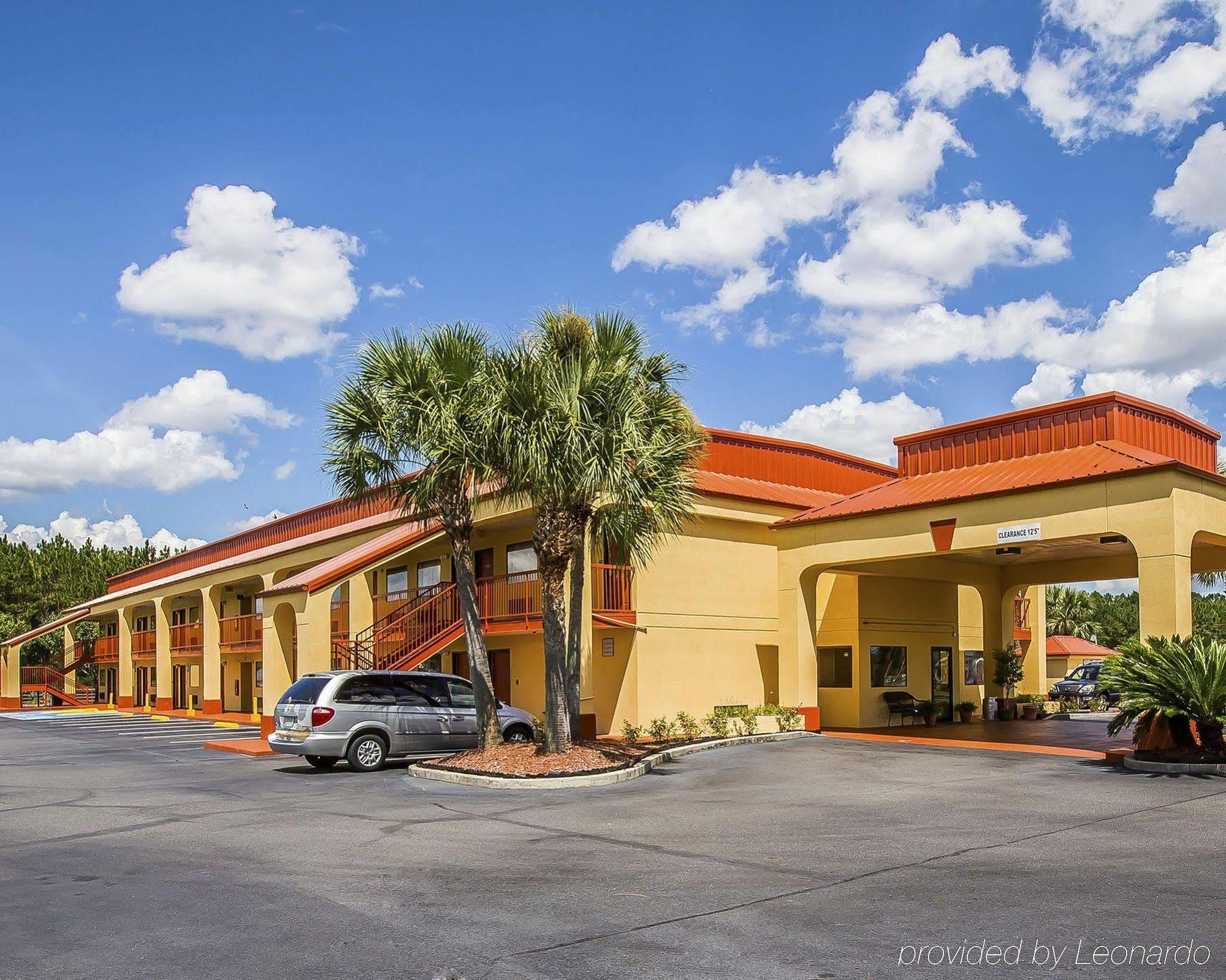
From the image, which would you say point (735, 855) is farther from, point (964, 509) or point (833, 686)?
point (833, 686)

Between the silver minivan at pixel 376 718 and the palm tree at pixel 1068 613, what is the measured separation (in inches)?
1948

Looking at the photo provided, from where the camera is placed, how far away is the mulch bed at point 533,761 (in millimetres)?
17734

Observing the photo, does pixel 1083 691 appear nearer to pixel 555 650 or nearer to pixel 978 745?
pixel 978 745

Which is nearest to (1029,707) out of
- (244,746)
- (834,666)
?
(834,666)

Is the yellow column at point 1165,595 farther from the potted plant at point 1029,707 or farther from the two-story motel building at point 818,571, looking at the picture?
the potted plant at point 1029,707

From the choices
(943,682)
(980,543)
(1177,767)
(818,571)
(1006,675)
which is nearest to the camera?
(1177,767)

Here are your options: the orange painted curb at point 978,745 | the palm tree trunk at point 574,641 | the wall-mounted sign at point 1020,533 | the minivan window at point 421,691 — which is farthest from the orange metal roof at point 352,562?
the wall-mounted sign at point 1020,533

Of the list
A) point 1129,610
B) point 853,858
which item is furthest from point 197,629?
point 1129,610

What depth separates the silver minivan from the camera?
19.6 meters

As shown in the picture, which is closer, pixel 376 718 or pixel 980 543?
pixel 376 718

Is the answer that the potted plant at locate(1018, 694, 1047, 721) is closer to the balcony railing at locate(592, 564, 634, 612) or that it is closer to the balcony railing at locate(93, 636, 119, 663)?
the balcony railing at locate(592, 564, 634, 612)

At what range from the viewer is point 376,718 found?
20.1m

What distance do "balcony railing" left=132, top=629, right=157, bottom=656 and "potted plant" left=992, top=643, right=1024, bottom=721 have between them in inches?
1382

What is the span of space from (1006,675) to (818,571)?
10.1 m
